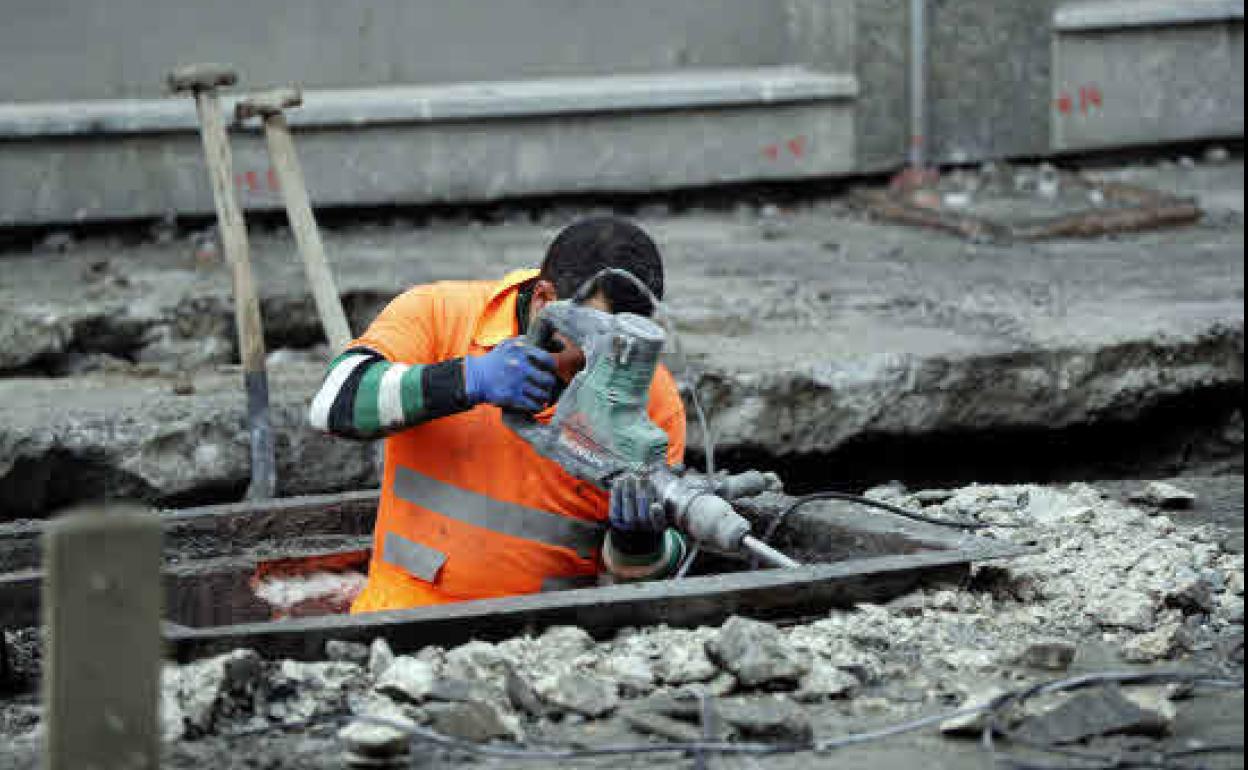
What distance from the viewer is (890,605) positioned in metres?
3.59

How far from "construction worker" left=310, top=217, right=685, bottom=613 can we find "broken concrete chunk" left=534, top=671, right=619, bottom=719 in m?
0.52

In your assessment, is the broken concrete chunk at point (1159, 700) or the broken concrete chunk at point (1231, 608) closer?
the broken concrete chunk at point (1159, 700)

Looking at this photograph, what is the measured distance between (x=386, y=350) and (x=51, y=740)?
1.60 meters

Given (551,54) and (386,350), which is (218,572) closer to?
(386,350)

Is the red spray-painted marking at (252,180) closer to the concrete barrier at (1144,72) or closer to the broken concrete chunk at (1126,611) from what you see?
the concrete barrier at (1144,72)

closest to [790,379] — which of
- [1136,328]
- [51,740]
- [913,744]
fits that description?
[1136,328]

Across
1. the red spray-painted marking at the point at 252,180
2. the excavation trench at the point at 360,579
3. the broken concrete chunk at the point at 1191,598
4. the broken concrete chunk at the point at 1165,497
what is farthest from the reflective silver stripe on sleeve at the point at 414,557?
the red spray-painted marking at the point at 252,180

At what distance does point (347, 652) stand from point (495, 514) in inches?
25.2

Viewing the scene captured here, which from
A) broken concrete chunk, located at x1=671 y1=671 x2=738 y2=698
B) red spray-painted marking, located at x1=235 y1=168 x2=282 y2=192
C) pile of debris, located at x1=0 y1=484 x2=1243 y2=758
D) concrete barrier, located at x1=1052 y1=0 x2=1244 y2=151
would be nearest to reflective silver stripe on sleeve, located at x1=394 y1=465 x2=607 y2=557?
pile of debris, located at x1=0 y1=484 x2=1243 y2=758

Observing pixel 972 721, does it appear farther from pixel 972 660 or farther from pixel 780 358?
pixel 780 358

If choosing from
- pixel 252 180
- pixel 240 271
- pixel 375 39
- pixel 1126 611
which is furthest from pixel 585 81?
pixel 1126 611

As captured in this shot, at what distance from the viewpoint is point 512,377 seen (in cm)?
344

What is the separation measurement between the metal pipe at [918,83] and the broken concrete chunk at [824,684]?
5544 millimetres

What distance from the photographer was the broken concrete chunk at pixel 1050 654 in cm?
326
